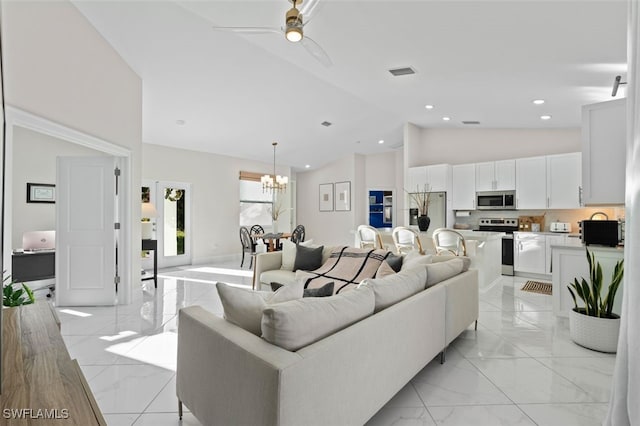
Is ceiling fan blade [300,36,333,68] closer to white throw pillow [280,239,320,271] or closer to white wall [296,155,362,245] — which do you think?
white throw pillow [280,239,320,271]

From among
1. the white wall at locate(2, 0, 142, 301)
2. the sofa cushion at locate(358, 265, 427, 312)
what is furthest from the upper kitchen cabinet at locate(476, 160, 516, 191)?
the white wall at locate(2, 0, 142, 301)

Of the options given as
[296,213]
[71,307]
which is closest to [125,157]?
[71,307]

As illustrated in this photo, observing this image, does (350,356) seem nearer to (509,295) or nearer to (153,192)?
(509,295)

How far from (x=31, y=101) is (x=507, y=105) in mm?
5895

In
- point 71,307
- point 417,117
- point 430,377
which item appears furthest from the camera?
point 417,117

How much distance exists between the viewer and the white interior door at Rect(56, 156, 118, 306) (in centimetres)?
421

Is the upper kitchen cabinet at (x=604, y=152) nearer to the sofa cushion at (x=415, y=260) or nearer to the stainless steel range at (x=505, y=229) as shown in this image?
the sofa cushion at (x=415, y=260)

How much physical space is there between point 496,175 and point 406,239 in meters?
2.69

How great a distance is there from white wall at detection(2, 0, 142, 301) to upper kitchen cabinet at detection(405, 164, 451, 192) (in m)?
5.48

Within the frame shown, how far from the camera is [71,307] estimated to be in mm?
4207

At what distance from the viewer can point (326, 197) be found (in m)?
10.0

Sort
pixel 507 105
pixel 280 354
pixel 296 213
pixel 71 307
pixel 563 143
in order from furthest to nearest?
pixel 296 213
pixel 563 143
pixel 507 105
pixel 71 307
pixel 280 354

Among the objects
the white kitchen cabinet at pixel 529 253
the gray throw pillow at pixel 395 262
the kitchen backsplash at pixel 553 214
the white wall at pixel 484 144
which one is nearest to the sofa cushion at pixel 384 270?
the gray throw pillow at pixel 395 262

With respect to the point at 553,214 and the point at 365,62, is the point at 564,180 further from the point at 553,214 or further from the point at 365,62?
the point at 365,62
